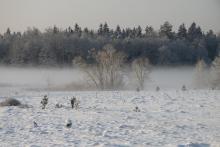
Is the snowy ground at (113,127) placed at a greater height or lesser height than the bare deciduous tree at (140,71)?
lesser

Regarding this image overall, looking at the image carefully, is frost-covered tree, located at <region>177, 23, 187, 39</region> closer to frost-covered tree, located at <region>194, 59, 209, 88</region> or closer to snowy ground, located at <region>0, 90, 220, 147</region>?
frost-covered tree, located at <region>194, 59, 209, 88</region>

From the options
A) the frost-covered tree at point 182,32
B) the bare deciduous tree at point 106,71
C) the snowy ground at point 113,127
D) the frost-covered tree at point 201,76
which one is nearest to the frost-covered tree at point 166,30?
the frost-covered tree at point 182,32

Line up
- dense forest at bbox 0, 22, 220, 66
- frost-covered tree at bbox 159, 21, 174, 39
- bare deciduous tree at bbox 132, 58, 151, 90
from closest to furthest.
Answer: bare deciduous tree at bbox 132, 58, 151, 90
dense forest at bbox 0, 22, 220, 66
frost-covered tree at bbox 159, 21, 174, 39

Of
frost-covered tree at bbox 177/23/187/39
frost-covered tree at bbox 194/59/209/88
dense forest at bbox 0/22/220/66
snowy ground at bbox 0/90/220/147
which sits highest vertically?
frost-covered tree at bbox 177/23/187/39

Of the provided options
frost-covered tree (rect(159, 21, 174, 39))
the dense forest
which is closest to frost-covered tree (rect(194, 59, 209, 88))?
the dense forest

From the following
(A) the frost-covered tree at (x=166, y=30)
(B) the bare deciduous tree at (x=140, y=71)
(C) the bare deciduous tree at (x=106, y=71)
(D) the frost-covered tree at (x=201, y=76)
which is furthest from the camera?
(A) the frost-covered tree at (x=166, y=30)

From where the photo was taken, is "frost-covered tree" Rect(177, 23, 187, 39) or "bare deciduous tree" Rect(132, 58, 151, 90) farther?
"frost-covered tree" Rect(177, 23, 187, 39)

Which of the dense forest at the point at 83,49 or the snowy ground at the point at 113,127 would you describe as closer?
the snowy ground at the point at 113,127

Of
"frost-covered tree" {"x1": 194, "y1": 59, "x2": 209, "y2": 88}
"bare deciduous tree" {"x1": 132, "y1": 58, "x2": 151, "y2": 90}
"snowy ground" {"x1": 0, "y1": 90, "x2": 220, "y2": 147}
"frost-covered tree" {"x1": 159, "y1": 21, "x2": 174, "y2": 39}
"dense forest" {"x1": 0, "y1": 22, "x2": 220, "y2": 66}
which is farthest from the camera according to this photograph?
"frost-covered tree" {"x1": 159, "y1": 21, "x2": 174, "y2": 39}

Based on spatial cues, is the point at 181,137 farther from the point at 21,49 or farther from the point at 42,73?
the point at 21,49

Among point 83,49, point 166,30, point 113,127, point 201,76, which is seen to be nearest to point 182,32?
point 166,30

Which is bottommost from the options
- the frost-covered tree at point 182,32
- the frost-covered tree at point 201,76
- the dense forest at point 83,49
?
the frost-covered tree at point 201,76

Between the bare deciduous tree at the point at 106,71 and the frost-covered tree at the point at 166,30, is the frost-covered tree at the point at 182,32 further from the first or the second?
the bare deciduous tree at the point at 106,71

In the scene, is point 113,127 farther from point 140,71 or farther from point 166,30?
point 166,30
